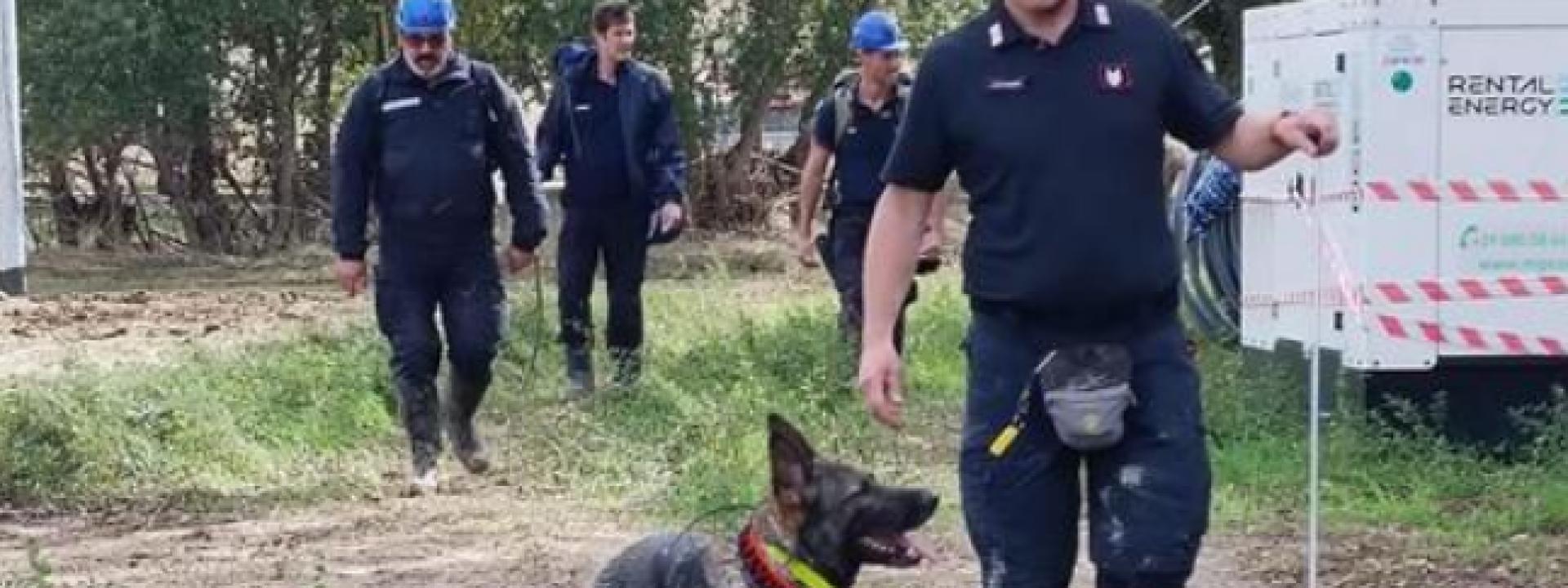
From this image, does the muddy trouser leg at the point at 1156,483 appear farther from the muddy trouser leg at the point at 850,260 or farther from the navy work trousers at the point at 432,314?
the muddy trouser leg at the point at 850,260

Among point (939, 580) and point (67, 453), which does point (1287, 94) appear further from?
point (67, 453)

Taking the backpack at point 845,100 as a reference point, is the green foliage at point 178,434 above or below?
Answer: below

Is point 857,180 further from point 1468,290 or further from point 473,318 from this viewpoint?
point 1468,290

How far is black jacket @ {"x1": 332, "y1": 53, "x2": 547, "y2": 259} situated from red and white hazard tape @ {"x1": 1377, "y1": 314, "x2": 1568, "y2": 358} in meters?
3.54

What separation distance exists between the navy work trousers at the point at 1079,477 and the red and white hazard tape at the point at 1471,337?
4.98 metres

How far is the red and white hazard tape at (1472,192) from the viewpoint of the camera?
33.4 feet

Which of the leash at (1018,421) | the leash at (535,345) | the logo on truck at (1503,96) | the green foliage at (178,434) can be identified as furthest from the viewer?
the leash at (535,345)

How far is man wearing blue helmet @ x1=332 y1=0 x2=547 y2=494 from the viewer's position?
9617mm

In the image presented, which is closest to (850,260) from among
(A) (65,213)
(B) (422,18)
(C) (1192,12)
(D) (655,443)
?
(D) (655,443)

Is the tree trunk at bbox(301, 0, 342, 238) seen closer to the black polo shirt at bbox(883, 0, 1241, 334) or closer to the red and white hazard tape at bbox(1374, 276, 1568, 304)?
the red and white hazard tape at bbox(1374, 276, 1568, 304)

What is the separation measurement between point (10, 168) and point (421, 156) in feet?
28.3

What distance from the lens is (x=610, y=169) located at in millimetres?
11836

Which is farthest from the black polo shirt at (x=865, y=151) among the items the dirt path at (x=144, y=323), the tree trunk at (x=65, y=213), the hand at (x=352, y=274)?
the tree trunk at (x=65, y=213)

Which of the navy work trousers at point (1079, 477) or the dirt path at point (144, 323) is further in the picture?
the dirt path at point (144, 323)
